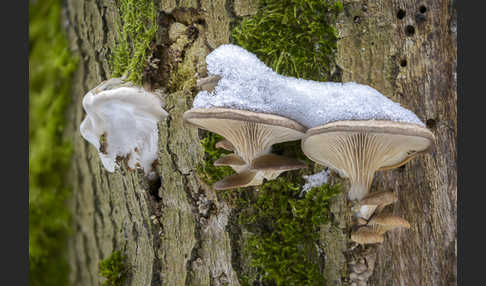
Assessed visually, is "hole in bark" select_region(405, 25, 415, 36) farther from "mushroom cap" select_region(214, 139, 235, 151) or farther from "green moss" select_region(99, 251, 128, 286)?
"green moss" select_region(99, 251, 128, 286)

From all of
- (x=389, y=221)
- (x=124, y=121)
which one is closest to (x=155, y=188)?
(x=124, y=121)

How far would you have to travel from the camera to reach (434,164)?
7.55ft

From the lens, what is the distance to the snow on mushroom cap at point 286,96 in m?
1.91

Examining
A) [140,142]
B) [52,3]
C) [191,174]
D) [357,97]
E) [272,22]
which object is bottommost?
[191,174]

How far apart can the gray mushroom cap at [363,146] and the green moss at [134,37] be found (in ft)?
4.42

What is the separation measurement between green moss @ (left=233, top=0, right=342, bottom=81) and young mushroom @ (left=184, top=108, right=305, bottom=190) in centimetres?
46

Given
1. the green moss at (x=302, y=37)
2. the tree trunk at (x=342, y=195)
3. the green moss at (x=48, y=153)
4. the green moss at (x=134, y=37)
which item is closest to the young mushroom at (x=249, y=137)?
the tree trunk at (x=342, y=195)

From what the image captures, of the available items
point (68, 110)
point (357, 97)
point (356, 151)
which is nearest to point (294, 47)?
point (357, 97)

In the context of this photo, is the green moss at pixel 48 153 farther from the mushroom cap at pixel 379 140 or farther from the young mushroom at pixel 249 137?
the mushroom cap at pixel 379 140

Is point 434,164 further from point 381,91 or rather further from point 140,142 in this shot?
point 140,142

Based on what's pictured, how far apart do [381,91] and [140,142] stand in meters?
1.65

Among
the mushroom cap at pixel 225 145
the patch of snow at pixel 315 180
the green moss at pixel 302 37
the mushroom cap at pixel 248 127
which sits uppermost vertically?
the green moss at pixel 302 37

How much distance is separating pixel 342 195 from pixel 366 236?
0.29 metres

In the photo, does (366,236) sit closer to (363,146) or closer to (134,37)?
(363,146)
